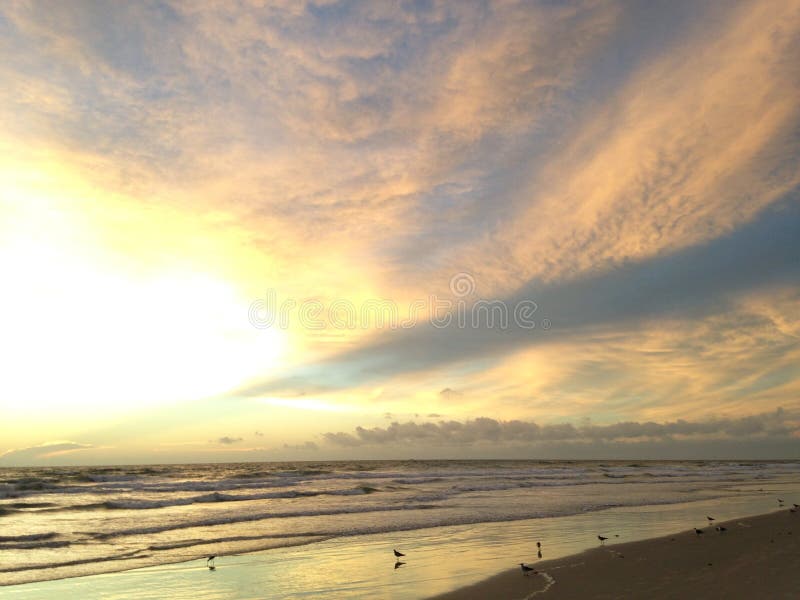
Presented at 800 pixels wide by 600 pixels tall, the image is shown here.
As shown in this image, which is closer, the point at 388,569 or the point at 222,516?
the point at 388,569

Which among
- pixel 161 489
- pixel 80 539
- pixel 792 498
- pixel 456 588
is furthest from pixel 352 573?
pixel 161 489

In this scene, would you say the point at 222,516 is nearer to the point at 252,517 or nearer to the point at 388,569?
the point at 252,517

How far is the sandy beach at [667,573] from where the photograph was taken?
1050cm

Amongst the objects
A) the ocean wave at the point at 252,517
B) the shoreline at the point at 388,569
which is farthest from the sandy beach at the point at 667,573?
the ocean wave at the point at 252,517

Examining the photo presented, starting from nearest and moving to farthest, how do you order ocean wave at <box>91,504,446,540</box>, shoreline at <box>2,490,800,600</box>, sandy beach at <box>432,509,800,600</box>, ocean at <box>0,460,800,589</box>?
1. sandy beach at <box>432,509,800,600</box>
2. shoreline at <box>2,490,800,600</box>
3. ocean at <box>0,460,800,589</box>
4. ocean wave at <box>91,504,446,540</box>

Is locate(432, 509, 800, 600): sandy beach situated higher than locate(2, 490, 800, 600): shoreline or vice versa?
locate(432, 509, 800, 600): sandy beach

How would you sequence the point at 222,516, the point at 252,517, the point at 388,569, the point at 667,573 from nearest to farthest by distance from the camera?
the point at 667,573
the point at 388,569
the point at 252,517
the point at 222,516

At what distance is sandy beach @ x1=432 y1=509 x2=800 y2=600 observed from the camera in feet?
34.4

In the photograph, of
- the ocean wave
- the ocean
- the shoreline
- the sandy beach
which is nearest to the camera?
the sandy beach

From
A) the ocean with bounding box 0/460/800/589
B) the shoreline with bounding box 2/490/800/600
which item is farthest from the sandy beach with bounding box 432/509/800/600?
the ocean with bounding box 0/460/800/589

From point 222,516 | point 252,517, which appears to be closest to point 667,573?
point 252,517

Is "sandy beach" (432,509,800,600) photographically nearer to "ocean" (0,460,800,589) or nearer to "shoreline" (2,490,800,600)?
"shoreline" (2,490,800,600)

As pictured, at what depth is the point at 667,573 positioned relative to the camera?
11922mm

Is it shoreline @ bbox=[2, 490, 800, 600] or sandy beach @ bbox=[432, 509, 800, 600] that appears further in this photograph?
shoreline @ bbox=[2, 490, 800, 600]
